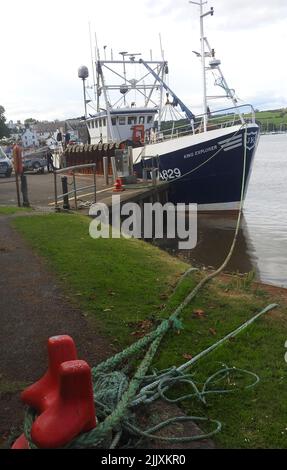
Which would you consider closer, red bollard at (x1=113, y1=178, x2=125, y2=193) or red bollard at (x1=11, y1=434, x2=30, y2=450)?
red bollard at (x1=11, y1=434, x2=30, y2=450)

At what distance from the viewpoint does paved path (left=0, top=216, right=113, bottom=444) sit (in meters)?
4.16

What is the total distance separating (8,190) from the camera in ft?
66.7

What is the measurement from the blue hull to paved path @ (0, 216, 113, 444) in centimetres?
1353

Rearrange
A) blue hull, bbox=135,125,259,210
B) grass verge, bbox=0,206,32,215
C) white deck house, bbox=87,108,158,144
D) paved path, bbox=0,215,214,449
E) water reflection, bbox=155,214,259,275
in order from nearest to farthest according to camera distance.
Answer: paved path, bbox=0,215,214,449, water reflection, bbox=155,214,259,275, grass verge, bbox=0,206,32,215, blue hull, bbox=135,125,259,210, white deck house, bbox=87,108,158,144

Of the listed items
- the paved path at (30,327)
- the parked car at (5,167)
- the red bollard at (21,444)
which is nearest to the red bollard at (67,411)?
the red bollard at (21,444)

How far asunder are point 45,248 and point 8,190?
12.4 m

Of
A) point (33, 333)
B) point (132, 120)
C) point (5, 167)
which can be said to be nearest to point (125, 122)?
point (132, 120)

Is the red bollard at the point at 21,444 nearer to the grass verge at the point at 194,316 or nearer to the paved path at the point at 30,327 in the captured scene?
the paved path at the point at 30,327

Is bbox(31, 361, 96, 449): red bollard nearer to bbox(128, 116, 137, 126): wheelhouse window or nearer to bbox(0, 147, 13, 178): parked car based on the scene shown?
bbox(0, 147, 13, 178): parked car

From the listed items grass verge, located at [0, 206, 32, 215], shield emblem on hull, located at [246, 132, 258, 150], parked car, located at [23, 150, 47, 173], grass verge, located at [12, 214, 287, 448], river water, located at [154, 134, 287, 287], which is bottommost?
river water, located at [154, 134, 287, 287]

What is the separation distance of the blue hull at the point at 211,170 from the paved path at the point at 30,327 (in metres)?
13.5

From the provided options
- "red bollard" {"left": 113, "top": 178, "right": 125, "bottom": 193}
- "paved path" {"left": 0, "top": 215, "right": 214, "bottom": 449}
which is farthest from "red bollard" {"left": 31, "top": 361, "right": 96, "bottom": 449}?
"red bollard" {"left": 113, "top": 178, "right": 125, "bottom": 193}

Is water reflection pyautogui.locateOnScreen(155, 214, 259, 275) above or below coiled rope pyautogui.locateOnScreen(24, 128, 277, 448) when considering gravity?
below
